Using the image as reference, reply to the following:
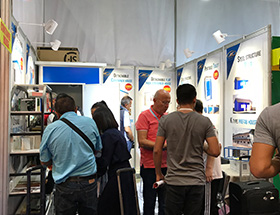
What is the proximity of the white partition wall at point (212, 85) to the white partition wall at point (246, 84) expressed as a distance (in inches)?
8.8

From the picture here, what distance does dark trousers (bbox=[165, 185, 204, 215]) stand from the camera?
7.35ft

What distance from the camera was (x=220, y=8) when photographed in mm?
7012

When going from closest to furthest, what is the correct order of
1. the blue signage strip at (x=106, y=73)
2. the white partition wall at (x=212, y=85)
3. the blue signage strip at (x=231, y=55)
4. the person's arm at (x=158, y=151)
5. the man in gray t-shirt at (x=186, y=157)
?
the man in gray t-shirt at (x=186, y=157) < the person's arm at (x=158, y=151) < the blue signage strip at (x=231, y=55) < the white partition wall at (x=212, y=85) < the blue signage strip at (x=106, y=73)

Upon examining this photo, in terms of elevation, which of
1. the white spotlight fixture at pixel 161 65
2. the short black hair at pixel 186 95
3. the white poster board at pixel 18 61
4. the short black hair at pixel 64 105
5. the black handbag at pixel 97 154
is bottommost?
the black handbag at pixel 97 154

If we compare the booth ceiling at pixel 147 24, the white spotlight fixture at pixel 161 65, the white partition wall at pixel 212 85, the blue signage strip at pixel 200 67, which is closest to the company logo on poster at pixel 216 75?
the white partition wall at pixel 212 85

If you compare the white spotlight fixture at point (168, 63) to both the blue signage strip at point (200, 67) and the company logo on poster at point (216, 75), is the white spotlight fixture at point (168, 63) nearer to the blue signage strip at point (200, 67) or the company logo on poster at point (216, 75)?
the blue signage strip at point (200, 67)

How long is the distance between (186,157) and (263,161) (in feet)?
2.86

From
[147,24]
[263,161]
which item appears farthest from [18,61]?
[147,24]

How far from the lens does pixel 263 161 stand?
1385mm

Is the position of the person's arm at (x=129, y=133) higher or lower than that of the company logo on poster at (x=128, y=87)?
lower

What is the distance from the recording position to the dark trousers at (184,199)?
2240mm

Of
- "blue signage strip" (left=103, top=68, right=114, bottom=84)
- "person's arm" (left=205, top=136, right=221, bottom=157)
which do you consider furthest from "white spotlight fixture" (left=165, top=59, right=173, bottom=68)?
"person's arm" (left=205, top=136, right=221, bottom=157)

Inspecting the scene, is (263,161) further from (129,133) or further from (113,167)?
(129,133)

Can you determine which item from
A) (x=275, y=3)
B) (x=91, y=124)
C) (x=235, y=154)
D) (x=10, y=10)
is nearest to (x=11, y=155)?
(x=91, y=124)
